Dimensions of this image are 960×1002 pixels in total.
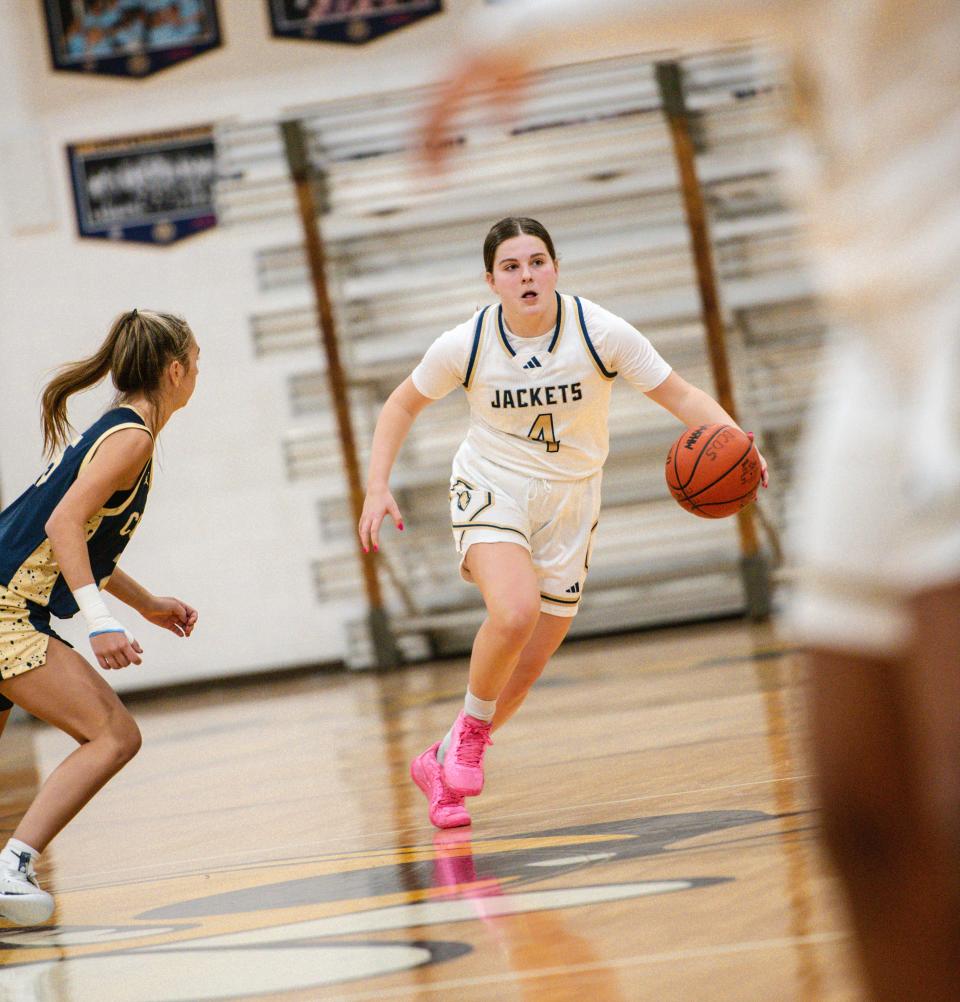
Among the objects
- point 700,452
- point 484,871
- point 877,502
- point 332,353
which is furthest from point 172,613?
point 332,353

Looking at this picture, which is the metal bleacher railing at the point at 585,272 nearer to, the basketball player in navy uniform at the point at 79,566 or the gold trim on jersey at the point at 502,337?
the gold trim on jersey at the point at 502,337

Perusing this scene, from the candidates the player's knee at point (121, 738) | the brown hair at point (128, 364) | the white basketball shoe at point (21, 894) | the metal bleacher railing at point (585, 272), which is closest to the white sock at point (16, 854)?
the white basketball shoe at point (21, 894)

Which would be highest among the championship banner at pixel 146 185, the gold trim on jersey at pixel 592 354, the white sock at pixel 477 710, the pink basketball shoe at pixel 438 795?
the championship banner at pixel 146 185

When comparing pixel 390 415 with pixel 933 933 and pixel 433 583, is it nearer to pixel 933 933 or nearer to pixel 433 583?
pixel 933 933

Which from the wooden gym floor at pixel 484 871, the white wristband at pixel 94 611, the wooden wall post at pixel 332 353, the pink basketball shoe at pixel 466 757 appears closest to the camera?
the wooden gym floor at pixel 484 871

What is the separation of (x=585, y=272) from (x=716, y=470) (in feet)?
18.3

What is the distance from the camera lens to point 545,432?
3826mm

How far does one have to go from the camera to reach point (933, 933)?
3.75 feet

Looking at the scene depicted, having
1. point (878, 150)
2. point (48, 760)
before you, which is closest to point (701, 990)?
point (878, 150)

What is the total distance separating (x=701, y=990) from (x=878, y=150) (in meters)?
1.13

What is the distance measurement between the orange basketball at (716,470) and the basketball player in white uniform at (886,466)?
2.37 m

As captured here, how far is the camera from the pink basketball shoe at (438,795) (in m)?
3.58

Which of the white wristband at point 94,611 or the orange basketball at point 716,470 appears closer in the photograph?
the white wristband at point 94,611

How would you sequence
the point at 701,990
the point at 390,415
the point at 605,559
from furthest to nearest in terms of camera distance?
the point at 605,559
the point at 390,415
the point at 701,990
